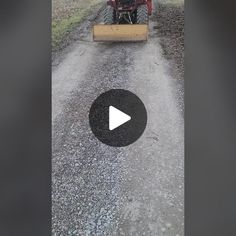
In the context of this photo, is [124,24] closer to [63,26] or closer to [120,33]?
[120,33]

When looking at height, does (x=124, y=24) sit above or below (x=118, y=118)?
above

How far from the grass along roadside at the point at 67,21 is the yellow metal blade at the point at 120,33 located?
44mm

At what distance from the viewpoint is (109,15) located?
2.83 ft

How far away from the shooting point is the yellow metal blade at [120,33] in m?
0.86

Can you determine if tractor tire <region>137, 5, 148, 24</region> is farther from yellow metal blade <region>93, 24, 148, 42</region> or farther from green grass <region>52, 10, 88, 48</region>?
green grass <region>52, 10, 88, 48</region>

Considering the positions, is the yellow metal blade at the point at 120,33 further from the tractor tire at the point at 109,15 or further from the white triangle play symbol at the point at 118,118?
the white triangle play symbol at the point at 118,118

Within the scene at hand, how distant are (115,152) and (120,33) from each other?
0.29m

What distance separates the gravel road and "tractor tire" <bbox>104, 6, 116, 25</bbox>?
43mm

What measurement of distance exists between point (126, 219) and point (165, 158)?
0.53 feet

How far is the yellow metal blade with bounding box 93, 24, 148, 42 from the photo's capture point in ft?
2.83
